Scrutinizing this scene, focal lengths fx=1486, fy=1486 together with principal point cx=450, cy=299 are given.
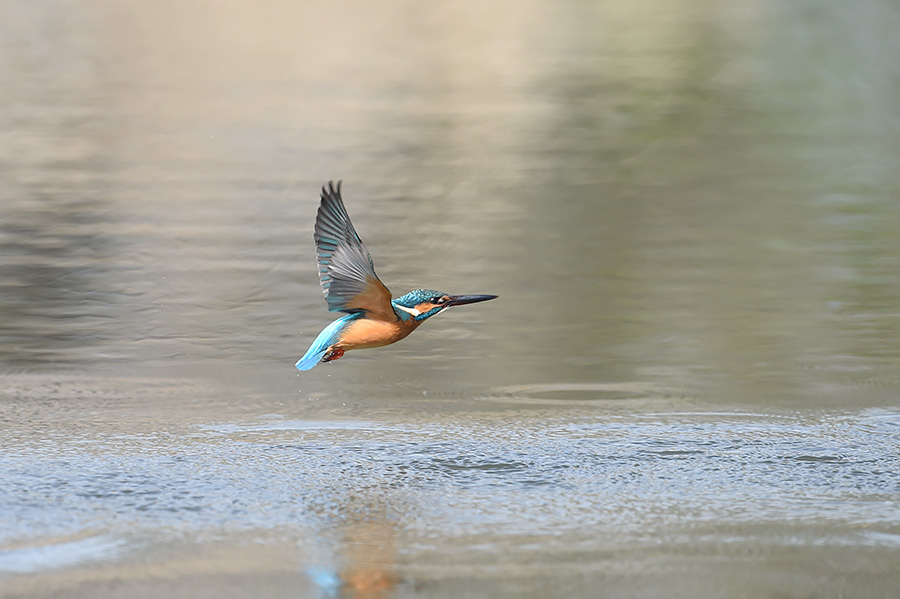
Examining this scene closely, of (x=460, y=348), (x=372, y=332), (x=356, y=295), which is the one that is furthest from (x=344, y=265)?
(x=460, y=348)

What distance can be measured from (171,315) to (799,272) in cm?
376

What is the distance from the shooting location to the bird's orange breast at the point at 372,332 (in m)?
4.81

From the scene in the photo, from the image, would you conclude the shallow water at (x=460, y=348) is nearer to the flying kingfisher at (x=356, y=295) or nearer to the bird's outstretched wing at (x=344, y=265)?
the flying kingfisher at (x=356, y=295)

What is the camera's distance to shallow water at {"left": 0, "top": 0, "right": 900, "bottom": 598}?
417cm

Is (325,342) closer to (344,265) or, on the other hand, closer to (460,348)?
(344,265)

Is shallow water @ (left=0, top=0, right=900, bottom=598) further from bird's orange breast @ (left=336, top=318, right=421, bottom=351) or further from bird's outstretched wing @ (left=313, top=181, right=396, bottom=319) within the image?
bird's outstretched wing @ (left=313, top=181, right=396, bottom=319)

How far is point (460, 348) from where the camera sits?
7098mm

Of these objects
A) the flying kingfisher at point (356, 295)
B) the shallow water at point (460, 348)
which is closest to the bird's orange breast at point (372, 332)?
the flying kingfisher at point (356, 295)

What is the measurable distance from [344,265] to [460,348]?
2.37 m

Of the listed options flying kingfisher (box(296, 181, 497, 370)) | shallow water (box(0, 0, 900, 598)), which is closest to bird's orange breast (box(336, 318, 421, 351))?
flying kingfisher (box(296, 181, 497, 370))

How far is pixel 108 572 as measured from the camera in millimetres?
3939

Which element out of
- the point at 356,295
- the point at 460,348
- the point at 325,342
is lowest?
the point at 460,348

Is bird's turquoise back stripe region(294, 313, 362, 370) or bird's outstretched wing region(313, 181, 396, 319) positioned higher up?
bird's outstretched wing region(313, 181, 396, 319)

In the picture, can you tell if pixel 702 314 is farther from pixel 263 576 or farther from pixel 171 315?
pixel 263 576
